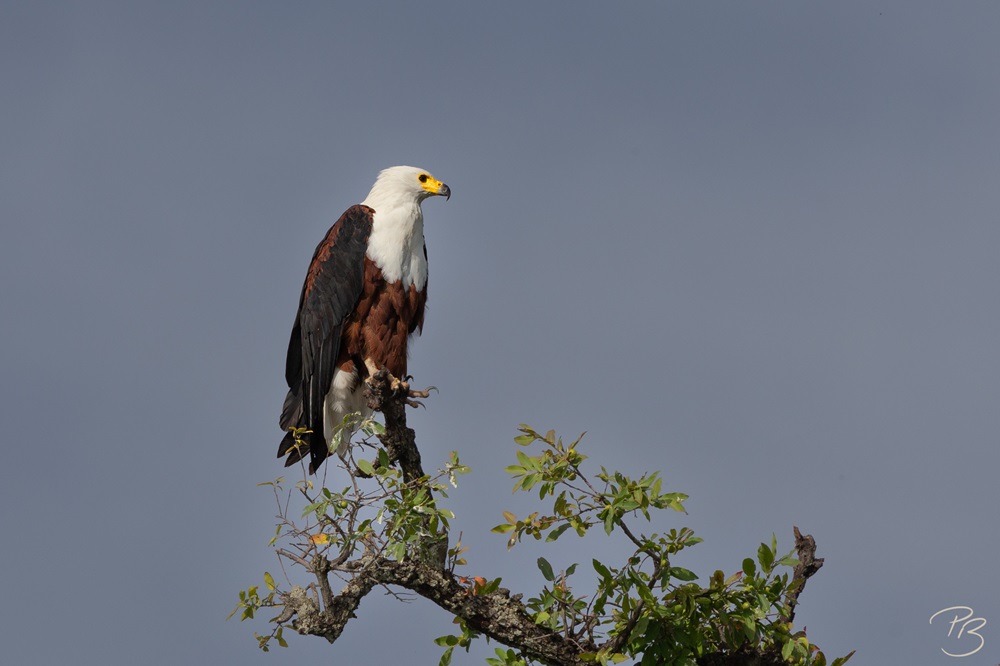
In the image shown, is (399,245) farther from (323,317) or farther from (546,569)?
(546,569)

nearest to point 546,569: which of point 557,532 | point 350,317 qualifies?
point 557,532

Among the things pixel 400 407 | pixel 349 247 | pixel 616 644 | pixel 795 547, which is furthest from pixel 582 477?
pixel 349 247

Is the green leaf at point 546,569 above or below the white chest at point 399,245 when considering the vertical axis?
below

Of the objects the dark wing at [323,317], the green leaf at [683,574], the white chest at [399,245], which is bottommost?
the green leaf at [683,574]

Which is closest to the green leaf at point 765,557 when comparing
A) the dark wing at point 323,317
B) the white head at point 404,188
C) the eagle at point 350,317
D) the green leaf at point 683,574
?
the green leaf at point 683,574

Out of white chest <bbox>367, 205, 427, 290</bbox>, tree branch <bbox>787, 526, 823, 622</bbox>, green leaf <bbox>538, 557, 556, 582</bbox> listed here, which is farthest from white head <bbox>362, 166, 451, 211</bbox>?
tree branch <bbox>787, 526, 823, 622</bbox>

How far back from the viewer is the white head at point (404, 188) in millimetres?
7457

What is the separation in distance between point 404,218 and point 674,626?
3586 mm

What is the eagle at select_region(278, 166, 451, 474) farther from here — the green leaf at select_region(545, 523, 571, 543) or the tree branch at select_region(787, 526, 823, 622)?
the tree branch at select_region(787, 526, 823, 622)

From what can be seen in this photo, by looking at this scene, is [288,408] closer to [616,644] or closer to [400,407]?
[400,407]

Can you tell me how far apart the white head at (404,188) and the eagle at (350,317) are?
197 mm

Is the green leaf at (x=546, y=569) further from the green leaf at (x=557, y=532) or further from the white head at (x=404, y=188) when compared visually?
the white head at (x=404, y=188)

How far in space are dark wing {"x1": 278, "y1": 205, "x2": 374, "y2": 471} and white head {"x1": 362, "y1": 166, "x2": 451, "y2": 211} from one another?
258 mm

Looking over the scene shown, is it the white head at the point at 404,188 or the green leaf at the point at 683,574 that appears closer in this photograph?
the green leaf at the point at 683,574
